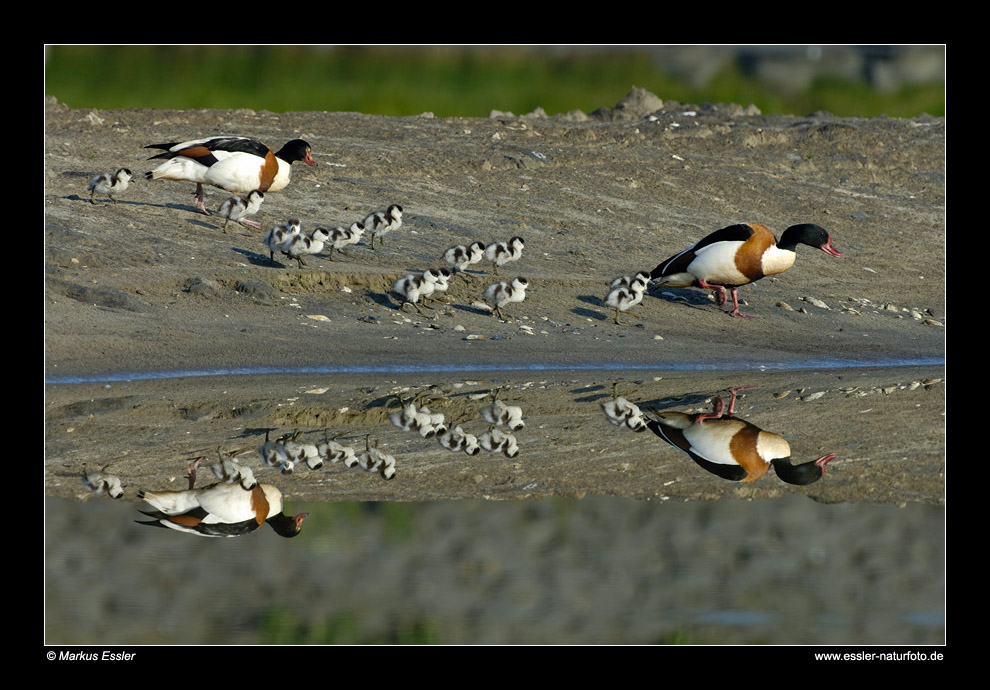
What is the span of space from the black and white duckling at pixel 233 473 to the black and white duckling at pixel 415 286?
15.6 ft

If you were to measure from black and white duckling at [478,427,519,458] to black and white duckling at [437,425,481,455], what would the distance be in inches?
2.2

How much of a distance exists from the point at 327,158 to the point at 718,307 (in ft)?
21.5

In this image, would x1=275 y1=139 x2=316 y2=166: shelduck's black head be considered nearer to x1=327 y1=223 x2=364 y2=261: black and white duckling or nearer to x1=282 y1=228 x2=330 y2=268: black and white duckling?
x1=327 y1=223 x2=364 y2=261: black and white duckling

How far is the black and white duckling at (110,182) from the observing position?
14.5 metres

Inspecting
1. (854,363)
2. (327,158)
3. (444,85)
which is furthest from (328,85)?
(854,363)

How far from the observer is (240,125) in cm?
1983

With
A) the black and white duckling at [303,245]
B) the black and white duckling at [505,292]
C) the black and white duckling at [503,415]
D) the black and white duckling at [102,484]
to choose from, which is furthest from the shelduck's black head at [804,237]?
the black and white duckling at [102,484]

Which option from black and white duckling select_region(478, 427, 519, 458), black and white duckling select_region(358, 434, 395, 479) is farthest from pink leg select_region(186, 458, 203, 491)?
black and white duckling select_region(478, 427, 519, 458)

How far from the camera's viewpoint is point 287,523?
273 inches

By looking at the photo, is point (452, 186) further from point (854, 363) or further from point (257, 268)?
point (854, 363)

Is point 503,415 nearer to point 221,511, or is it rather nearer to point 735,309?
point 221,511

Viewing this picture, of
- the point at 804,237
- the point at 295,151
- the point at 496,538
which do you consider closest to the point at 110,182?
the point at 295,151

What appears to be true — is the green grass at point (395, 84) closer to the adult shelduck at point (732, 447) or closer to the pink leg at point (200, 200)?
the pink leg at point (200, 200)

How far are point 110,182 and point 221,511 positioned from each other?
8.33 metres
